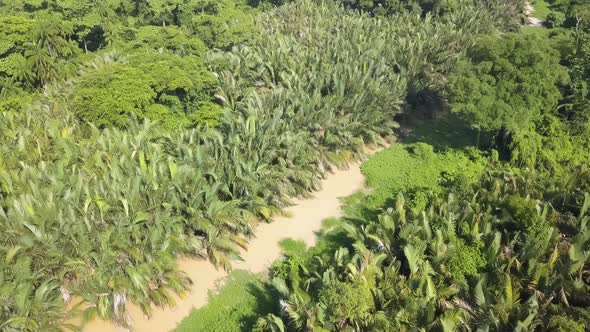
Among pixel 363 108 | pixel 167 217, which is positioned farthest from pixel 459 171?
pixel 167 217

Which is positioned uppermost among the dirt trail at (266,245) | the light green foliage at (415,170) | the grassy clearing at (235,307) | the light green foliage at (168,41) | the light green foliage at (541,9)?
the light green foliage at (168,41)

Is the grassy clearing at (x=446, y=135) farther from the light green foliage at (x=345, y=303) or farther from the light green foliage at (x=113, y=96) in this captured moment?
the light green foliage at (x=113, y=96)

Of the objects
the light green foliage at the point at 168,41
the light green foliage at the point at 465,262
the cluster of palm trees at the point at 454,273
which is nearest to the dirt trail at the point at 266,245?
the cluster of palm trees at the point at 454,273

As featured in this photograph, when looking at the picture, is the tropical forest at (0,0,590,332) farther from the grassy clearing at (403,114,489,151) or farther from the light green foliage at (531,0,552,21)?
the light green foliage at (531,0,552,21)

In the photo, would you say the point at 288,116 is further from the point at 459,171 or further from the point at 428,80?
the point at 428,80

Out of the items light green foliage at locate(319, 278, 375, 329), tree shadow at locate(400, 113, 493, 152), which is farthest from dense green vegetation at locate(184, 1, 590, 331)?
tree shadow at locate(400, 113, 493, 152)

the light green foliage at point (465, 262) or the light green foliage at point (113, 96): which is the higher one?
the light green foliage at point (113, 96)

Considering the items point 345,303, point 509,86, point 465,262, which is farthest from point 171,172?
point 509,86

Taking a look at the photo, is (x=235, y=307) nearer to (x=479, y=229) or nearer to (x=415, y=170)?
(x=479, y=229)
